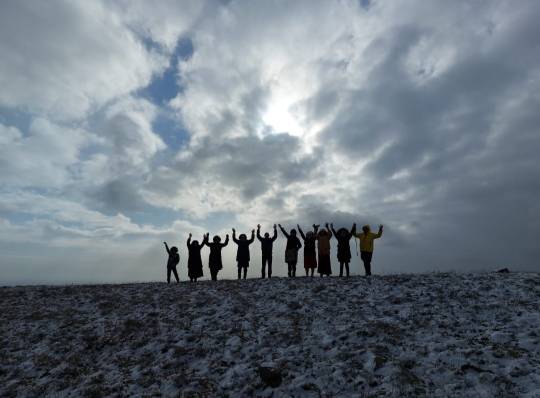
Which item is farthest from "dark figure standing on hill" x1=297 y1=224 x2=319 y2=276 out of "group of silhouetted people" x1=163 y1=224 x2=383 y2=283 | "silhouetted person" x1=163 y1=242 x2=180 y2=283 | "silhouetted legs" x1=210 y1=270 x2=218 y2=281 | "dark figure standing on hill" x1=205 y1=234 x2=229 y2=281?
"silhouetted person" x1=163 y1=242 x2=180 y2=283

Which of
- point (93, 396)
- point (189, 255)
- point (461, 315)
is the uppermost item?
point (189, 255)

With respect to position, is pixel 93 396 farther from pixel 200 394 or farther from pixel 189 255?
pixel 189 255

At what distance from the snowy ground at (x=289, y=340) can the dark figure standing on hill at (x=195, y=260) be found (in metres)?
3.69

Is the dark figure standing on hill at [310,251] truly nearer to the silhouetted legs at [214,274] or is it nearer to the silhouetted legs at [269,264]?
the silhouetted legs at [269,264]

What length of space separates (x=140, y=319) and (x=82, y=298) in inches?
195

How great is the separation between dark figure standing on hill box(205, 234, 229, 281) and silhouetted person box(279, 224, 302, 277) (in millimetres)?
3393

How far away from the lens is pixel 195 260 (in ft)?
67.5

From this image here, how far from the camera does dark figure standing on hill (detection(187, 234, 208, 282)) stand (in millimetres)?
20453

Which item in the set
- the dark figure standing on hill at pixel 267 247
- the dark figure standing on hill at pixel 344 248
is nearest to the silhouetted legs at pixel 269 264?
the dark figure standing on hill at pixel 267 247

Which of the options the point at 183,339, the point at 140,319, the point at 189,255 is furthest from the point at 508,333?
the point at 189,255

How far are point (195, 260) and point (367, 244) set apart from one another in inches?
369

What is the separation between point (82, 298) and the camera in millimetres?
16750

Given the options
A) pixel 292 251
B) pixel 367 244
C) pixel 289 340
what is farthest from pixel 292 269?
pixel 289 340

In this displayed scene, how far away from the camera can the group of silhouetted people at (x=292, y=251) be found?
18156 mm
